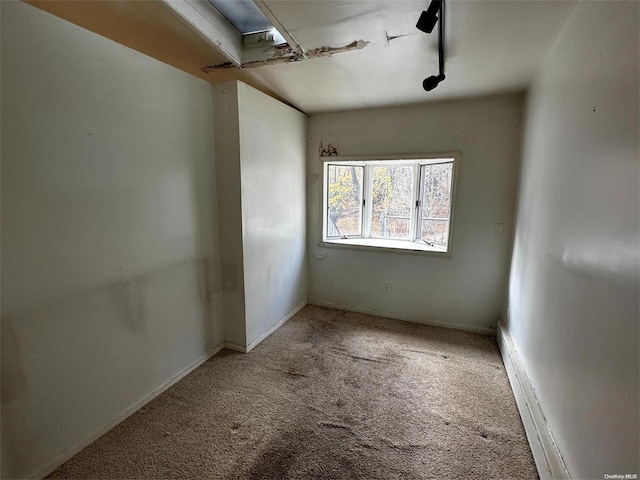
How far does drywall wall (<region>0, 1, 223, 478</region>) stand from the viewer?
4.11 feet

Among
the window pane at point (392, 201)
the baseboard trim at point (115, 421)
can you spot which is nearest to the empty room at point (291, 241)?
the baseboard trim at point (115, 421)

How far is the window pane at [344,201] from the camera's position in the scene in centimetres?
345

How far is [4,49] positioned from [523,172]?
3.27 m

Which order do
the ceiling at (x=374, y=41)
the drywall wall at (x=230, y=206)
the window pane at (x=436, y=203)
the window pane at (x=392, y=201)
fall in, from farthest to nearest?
the window pane at (x=392, y=201)
the window pane at (x=436, y=203)
the drywall wall at (x=230, y=206)
the ceiling at (x=374, y=41)

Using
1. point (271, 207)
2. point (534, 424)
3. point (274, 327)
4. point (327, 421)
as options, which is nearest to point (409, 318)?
point (274, 327)

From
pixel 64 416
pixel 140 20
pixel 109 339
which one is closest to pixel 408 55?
pixel 140 20

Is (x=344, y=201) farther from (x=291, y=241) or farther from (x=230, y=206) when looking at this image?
(x=230, y=206)

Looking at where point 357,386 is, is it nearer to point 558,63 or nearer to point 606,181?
point 606,181

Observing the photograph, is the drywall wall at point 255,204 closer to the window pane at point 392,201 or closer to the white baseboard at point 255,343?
the white baseboard at point 255,343

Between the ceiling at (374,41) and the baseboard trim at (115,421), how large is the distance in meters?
2.39

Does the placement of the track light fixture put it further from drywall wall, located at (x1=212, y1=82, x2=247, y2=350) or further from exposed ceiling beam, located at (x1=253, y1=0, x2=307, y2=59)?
drywall wall, located at (x1=212, y1=82, x2=247, y2=350)

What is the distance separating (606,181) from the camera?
1.07 metres

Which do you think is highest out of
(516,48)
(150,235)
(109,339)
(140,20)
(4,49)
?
(140,20)

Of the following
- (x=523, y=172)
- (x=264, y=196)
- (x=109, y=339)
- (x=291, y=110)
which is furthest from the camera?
(x=291, y=110)
